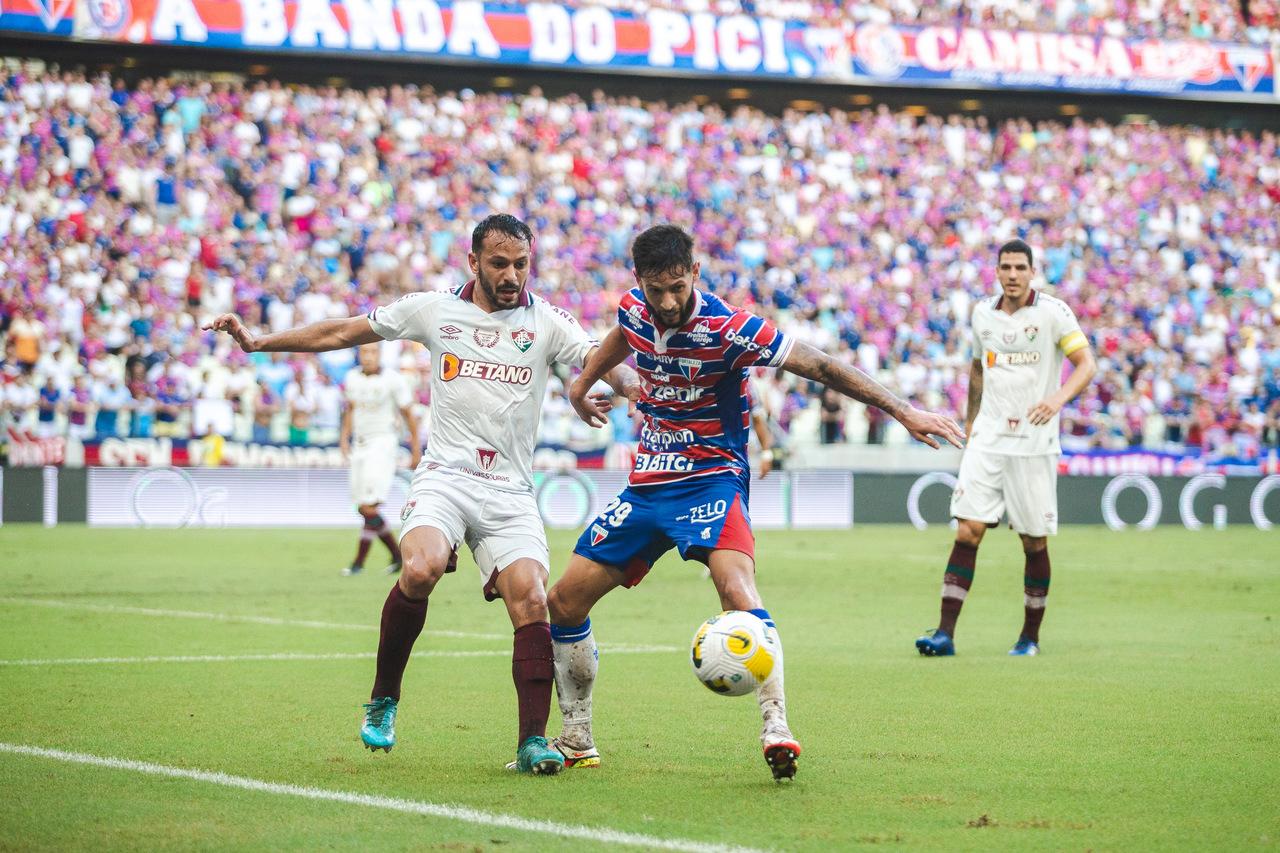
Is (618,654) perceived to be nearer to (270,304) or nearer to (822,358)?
(822,358)

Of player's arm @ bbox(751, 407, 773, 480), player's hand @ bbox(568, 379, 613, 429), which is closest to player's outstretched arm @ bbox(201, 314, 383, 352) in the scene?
player's hand @ bbox(568, 379, 613, 429)

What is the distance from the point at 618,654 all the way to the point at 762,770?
4.44m

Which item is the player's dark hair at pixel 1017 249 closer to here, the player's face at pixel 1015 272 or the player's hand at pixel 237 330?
the player's face at pixel 1015 272

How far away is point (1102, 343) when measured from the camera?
114ft

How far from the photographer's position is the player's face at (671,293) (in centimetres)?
664

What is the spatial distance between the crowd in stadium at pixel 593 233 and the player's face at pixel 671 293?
20.5 metres

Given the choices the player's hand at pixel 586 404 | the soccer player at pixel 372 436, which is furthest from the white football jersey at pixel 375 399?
the player's hand at pixel 586 404

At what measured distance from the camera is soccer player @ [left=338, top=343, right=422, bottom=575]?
60.7 ft

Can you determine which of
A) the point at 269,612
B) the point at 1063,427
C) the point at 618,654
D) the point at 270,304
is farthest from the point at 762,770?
the point at 1063,427

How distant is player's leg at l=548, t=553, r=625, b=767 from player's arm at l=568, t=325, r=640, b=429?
67 centimetres

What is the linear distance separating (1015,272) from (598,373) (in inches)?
186

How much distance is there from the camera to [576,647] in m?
7.15

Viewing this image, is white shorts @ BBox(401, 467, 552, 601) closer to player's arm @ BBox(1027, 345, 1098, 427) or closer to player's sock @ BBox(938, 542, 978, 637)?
player's arm @ BBox(1027, 345, 1098, 427)

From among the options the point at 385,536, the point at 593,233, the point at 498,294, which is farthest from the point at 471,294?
the point at 593,233
